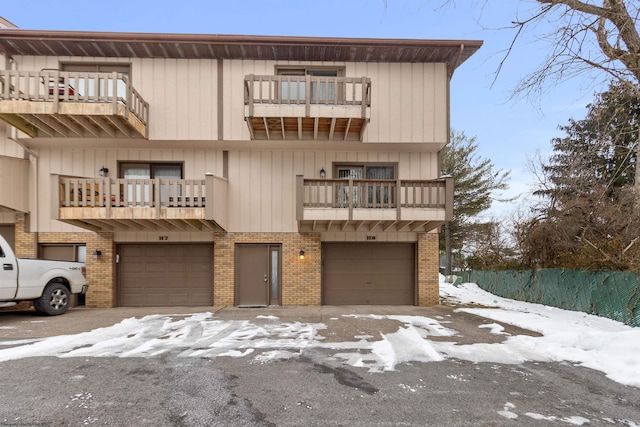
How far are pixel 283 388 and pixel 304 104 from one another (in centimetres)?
738

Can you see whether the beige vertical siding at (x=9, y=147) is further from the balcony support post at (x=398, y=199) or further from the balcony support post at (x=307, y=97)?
the balcony support post at (x=398, y=199)

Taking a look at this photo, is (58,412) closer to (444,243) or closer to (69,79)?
(69,79)

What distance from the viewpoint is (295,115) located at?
9.13 meters

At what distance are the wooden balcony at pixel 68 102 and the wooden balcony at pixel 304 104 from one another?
10.8 feet

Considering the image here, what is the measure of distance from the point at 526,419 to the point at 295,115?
802cm

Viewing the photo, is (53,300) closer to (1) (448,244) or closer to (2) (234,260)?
(2) (234,260)

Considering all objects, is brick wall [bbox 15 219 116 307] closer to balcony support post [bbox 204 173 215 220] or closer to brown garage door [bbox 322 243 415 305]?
balcony support post [bbox 204 173 215 220]

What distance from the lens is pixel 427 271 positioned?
10578mm

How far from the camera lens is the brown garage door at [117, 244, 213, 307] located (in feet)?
34.0

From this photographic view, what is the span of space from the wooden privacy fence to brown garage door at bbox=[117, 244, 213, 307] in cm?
422

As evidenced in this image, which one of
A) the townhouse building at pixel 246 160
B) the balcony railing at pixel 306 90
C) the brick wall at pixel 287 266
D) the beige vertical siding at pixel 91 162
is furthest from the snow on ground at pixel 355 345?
the balcony railing at pixel 306 90

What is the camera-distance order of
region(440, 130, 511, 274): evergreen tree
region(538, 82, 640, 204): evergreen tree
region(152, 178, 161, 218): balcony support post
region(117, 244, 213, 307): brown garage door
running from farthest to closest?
region(440, 130, 511, 274): evergreen tree → region(117, 244, 213, 307): brown garage door → region(152, 178, 161, 218): balcony support post → region(538, 82, 640, 204): evergreen tree

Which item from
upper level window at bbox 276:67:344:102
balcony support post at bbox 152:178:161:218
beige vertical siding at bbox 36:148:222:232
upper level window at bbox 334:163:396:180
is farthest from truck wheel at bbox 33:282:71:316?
upper level window at bbox 334:163:396:180

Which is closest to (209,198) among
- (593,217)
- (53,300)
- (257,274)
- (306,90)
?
(257,274)
